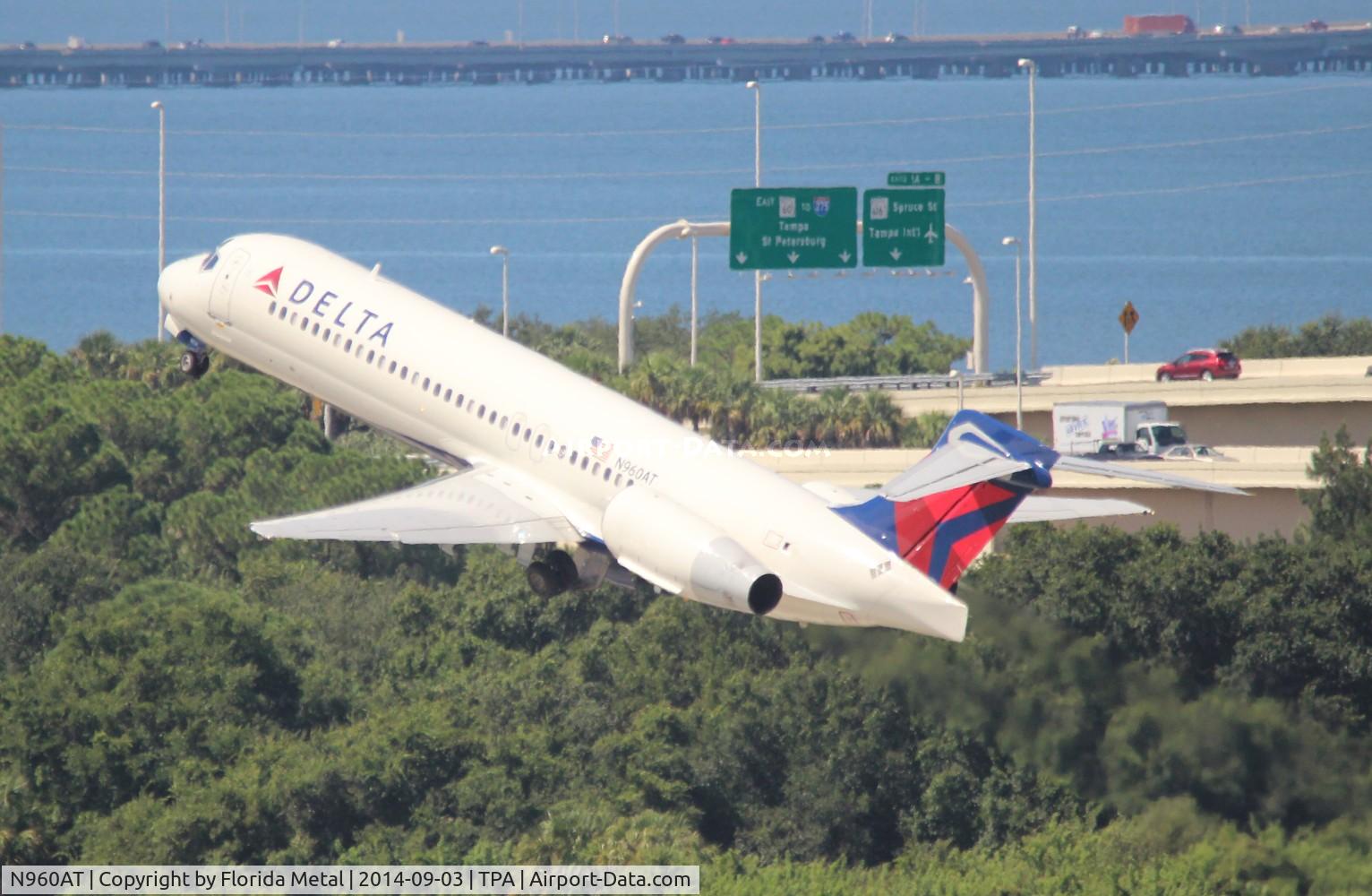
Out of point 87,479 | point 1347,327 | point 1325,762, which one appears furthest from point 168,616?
point 1347,327

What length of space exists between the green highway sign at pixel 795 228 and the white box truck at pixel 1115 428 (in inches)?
442

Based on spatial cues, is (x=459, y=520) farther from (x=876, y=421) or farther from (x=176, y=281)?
(x=876, y=421)

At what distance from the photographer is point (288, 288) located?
42844 mm

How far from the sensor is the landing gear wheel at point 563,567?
3922cm

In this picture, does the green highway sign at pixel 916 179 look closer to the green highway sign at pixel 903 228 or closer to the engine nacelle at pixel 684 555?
the green highway sign at pixel 903 228

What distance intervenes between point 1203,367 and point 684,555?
53.2m

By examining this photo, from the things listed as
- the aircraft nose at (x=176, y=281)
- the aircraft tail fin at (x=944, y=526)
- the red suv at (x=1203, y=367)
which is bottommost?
the red suv at (x=1203, y=367)

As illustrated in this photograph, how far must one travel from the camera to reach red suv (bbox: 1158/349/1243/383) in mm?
81625

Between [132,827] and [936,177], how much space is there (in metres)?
42.8

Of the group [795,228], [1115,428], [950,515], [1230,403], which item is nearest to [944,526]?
[950,515]

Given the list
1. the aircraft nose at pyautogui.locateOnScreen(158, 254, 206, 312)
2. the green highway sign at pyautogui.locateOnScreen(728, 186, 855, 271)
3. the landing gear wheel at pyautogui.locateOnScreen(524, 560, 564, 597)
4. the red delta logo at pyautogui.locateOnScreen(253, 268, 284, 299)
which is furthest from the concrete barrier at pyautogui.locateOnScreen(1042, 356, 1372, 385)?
the landing gear wheel at pyautogui.locateOnScreen(524, 560, 564, 597)

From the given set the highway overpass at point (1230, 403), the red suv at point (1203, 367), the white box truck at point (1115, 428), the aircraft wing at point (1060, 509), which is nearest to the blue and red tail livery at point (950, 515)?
the aircraft wing at point (1060, 509)

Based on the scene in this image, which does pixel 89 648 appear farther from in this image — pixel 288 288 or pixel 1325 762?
pixel 1325 762

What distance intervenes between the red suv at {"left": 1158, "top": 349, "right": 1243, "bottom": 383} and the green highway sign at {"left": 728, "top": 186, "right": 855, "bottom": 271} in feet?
48.5
